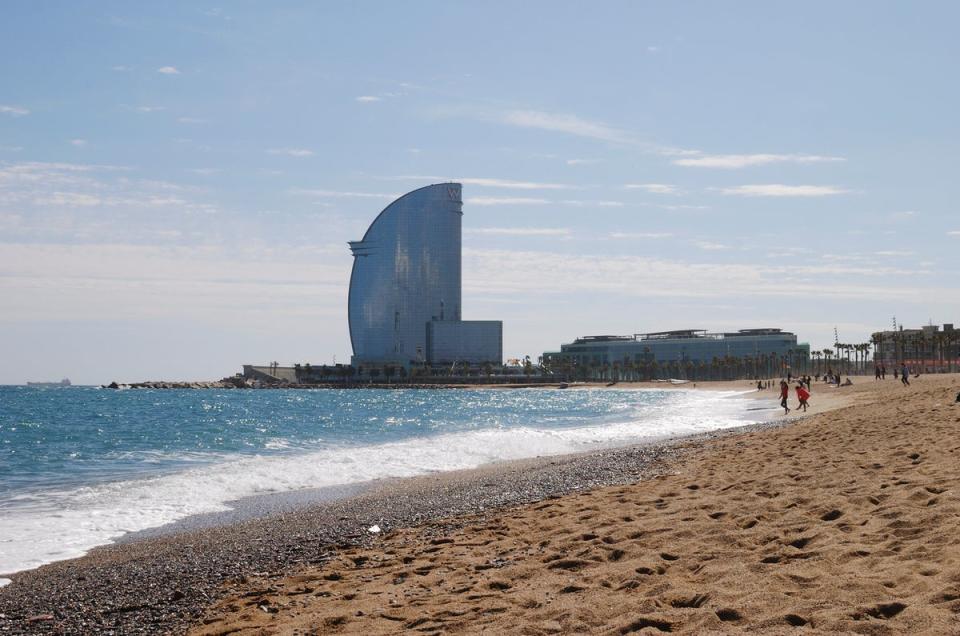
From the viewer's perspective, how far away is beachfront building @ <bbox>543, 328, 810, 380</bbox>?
171m

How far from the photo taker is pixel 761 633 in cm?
479

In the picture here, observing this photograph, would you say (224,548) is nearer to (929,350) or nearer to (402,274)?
(929,350)

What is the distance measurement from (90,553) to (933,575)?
9.04 metres

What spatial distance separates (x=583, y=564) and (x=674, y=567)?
3.02 feet

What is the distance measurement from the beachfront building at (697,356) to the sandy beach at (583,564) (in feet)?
522

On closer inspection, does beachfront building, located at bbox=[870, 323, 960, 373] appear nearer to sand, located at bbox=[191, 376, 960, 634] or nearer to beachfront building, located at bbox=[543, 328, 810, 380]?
beachfront building, located at bbox=[543, 328, 810, 380]

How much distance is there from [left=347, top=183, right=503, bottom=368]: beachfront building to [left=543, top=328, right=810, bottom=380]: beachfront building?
33845 mm

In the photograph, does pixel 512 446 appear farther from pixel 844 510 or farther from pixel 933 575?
pixel 933 575

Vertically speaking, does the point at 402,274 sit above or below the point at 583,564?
above

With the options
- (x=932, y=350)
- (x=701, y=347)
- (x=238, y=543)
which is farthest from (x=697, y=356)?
(x=238, y=543)

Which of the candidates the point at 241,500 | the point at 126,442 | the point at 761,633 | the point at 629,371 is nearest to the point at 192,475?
the point at 241,500

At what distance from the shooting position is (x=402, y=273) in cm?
19412

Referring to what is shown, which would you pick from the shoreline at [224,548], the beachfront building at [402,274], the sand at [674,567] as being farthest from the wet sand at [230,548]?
the beachfront building at [402,274]

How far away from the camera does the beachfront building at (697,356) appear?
17112 centimetres
